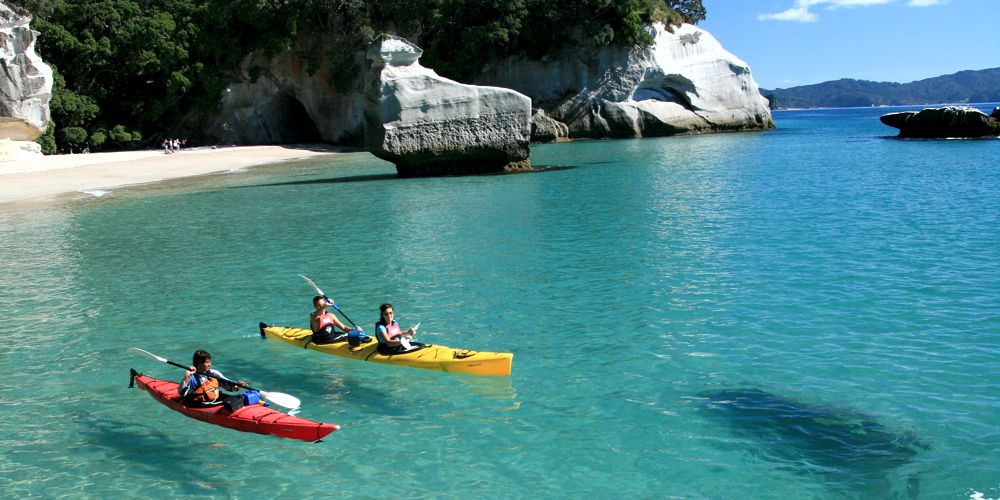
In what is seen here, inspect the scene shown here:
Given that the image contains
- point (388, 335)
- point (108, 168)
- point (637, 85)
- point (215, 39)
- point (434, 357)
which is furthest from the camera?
point (637, 85)

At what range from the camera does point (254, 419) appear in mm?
8844

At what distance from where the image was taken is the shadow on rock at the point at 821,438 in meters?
7.70

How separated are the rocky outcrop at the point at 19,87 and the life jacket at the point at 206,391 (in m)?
37.1

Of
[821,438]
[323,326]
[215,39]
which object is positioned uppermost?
[215,39]

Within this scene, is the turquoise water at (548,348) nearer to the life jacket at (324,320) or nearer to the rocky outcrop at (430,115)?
the life jacket at (324,320)

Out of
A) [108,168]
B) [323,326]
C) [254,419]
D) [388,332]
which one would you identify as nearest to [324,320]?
[323,326]

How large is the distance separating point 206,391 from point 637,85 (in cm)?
5455

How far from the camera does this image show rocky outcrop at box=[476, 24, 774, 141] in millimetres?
59969

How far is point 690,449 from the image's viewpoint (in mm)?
8359

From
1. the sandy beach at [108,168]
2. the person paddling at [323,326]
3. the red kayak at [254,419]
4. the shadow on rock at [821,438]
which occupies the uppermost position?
the sandy beach at [108,168]

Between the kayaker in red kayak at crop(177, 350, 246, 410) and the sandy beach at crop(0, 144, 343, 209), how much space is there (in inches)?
993

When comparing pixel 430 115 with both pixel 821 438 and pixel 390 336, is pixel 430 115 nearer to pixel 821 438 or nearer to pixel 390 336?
pixel 390 336

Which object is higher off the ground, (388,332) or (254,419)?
(388,332)

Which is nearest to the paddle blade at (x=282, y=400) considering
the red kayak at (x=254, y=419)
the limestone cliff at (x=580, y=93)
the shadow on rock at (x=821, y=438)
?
the red kayak at (x=254, y=419)
